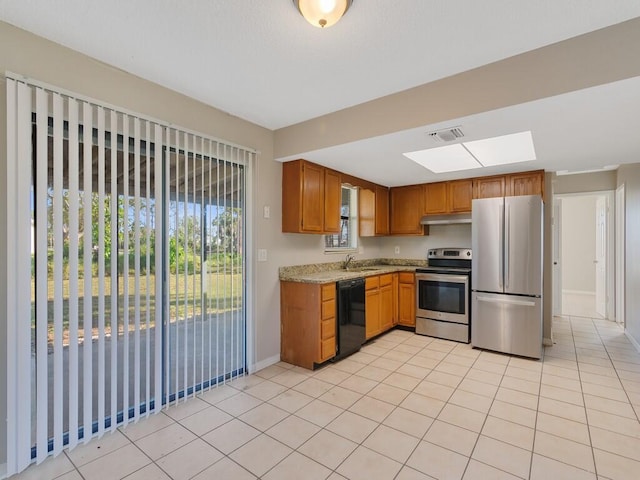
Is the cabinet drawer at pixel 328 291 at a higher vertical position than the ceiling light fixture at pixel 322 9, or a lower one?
lower

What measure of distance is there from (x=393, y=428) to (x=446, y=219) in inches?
129

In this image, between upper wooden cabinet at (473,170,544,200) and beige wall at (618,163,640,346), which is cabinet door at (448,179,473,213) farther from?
beige wall at (618,163,640,346)

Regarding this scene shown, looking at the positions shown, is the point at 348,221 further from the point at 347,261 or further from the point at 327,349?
the point at 327,349

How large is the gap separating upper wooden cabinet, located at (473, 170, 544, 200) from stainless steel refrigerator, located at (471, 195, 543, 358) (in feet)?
1.60

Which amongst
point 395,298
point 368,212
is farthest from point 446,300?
point 368,212

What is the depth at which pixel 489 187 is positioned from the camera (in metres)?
4.23

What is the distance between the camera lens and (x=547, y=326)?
13.3 feet

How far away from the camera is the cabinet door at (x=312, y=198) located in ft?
11.4

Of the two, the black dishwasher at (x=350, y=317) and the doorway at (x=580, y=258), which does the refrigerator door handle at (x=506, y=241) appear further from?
the doorway at (x=580, y=258)

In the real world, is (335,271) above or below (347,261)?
below

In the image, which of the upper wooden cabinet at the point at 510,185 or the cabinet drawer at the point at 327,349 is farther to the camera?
the upper wooden cabinet at the point at 510,185

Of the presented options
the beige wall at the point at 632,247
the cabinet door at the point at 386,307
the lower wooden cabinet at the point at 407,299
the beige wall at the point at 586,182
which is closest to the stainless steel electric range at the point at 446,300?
the lower wooden cabinet at the point at 407,299

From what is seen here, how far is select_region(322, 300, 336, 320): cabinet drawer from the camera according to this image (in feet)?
10.7

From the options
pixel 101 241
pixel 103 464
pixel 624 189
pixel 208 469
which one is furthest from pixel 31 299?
pixel 624 189
